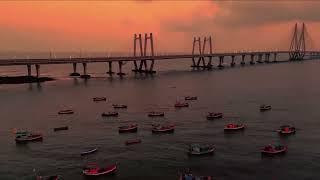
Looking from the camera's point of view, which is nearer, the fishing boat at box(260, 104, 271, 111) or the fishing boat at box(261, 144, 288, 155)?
the fishing boat at box(261, 144, 288, 155)

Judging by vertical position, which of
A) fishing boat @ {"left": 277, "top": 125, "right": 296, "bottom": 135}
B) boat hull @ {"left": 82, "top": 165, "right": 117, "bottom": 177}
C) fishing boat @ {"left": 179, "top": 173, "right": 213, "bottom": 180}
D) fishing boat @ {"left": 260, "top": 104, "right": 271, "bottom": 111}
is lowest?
boat hull @ {"left": 82, "top": 165, "right": 117, "bottom": 177}

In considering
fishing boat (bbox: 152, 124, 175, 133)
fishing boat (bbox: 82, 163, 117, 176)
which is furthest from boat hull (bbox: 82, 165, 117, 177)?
fishing boat (bbox: 152, 124, 175, 133)

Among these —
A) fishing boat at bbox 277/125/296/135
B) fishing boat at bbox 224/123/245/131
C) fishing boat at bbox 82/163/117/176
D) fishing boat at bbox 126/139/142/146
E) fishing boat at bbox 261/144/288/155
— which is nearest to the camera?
fishing boat at bbox 82/163/117/176

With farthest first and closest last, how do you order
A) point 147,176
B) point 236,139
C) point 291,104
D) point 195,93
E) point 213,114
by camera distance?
point 195,93, point 291,104, point 213,114, point 236,139, point 147,176

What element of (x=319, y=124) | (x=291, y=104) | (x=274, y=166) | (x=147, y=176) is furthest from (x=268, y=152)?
(x=291, y=104)

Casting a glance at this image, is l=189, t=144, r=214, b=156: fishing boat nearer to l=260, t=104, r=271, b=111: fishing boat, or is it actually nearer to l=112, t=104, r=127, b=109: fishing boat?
l=260, t=104, r=271, b=111: fishing boat

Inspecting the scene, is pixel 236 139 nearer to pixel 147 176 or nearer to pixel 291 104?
pixel 147 176

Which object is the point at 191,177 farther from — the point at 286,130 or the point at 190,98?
the point at 190,98

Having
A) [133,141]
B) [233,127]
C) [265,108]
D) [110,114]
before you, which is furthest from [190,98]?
[133,141]

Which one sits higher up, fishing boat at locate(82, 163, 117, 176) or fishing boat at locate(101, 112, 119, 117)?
fishing boat at locate(101, 112, 119, 117)
